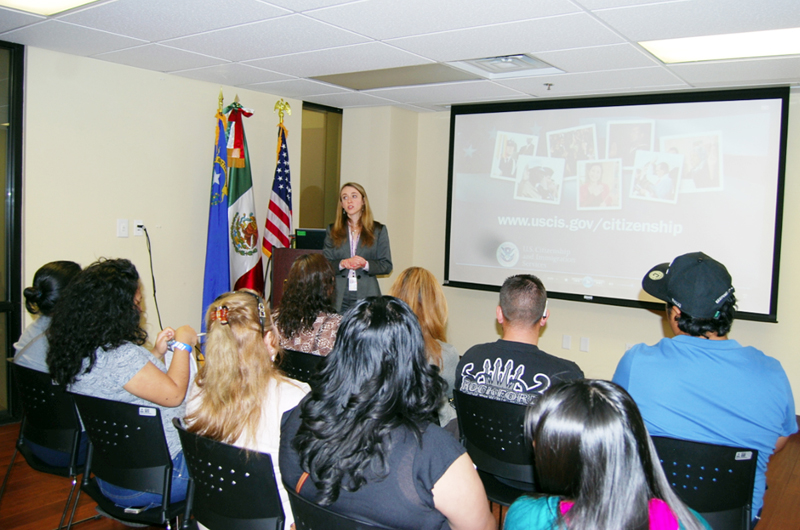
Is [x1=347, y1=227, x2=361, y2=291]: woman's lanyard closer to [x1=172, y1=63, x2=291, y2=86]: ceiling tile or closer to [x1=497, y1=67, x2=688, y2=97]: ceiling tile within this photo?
[x1=172, y1=63, x2=291, y2=86]: ceiling tile

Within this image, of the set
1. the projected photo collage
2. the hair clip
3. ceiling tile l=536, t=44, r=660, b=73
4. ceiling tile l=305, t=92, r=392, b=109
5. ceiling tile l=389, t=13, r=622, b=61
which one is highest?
ceiling tile l=305, t=92, r=392, b=109

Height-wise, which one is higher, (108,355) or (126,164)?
(126,164)

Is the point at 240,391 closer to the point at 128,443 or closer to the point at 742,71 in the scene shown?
the point at 128,443

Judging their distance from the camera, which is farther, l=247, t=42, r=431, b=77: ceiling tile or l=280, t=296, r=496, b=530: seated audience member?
l=247, t=42, r=431, b=77: ceiling tile

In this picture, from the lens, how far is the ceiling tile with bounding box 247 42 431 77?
3.69 metres

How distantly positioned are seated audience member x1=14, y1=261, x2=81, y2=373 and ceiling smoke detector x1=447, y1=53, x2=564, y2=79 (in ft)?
8.63

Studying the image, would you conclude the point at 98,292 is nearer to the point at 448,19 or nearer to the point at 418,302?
the point at 418,302

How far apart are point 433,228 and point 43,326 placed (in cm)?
411

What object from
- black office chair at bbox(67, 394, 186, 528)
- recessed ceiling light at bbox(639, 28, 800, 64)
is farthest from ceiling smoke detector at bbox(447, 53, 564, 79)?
black office chair at bbox(67, 394, 186, 528)

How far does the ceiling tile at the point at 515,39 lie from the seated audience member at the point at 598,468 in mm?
2347

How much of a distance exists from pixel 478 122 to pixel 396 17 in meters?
2.62

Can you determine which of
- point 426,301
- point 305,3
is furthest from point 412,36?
point 426,301

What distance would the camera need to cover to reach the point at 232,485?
1.76m

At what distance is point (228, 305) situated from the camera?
6.69ft
